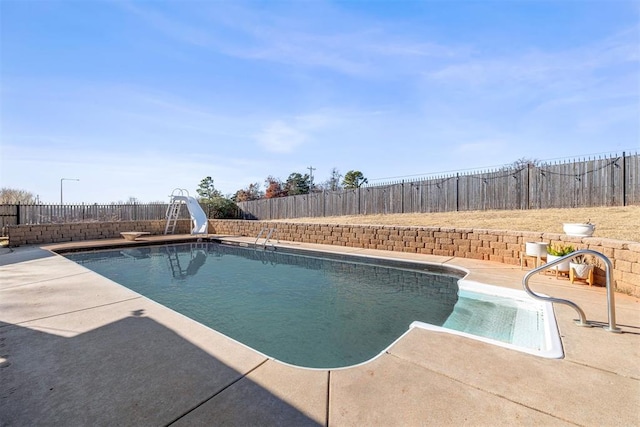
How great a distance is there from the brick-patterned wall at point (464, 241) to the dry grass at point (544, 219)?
1839 mm

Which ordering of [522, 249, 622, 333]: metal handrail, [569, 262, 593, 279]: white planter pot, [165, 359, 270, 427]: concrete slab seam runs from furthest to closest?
[569, 262, 593, 279]: white planter pot, [522, 249, 622, 333]: metal handrail, [165, 359, 270, 427]: concrete slab seam

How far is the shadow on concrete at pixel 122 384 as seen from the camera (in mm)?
1568

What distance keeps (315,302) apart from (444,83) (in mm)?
8375

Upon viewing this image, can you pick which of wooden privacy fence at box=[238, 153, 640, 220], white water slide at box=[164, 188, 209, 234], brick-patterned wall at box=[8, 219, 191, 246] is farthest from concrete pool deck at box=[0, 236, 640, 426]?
white water slide at box=[164, 188, 209, 234]

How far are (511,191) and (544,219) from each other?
196cm

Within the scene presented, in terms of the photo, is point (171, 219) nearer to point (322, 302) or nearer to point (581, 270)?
point (322, 302)

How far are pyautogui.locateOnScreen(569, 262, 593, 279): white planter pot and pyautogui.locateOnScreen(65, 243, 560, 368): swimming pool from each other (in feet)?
3.74

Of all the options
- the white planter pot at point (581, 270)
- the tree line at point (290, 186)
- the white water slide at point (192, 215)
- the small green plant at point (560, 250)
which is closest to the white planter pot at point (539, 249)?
the small green plant at point (560, 250)

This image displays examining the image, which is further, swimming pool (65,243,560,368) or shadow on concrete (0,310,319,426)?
swimming pool (65,243,560,368)

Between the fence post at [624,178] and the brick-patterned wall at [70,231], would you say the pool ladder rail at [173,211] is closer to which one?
the brick-patterned wall at [70,231]

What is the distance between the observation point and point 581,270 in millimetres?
4234

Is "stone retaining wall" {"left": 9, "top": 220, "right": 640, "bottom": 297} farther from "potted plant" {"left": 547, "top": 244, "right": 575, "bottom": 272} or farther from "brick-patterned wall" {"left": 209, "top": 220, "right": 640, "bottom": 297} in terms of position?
"potted plant" {"left": 547, "top": 244, "right": 575, "bottom": 272}

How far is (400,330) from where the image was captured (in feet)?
11.6

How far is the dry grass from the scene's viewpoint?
20.3ft
